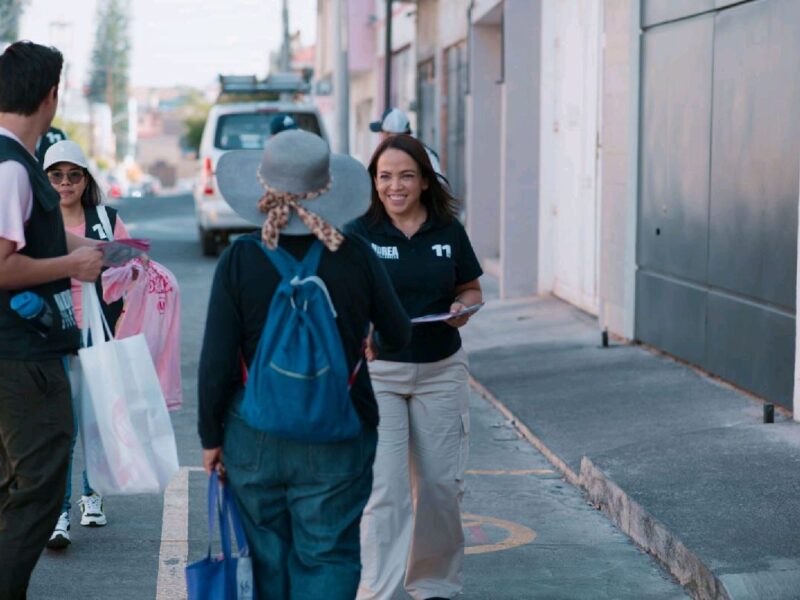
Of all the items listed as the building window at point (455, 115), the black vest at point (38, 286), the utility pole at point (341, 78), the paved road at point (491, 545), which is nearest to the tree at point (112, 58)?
the building window at point (455, 115)

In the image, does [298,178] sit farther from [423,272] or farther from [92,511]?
[92,511]

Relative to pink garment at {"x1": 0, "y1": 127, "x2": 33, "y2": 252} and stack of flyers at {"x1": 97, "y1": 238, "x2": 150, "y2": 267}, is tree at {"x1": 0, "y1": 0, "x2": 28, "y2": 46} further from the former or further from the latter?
pink garment at {"x1": 0, "y1": 127, "x2": 33, "y2": 252}

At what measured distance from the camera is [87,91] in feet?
409

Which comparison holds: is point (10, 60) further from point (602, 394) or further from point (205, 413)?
point (602, 394)

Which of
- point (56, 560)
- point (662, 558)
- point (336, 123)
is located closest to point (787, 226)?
point (662, 558)

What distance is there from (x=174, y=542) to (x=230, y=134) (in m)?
15.2

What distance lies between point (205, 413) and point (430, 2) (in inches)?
885

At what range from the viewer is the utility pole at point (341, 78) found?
2267cm

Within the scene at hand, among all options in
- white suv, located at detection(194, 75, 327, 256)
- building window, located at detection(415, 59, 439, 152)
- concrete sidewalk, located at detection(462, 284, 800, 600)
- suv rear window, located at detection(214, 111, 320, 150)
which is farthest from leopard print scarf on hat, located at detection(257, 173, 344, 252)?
building window, located at detection(415, 59, 439, 152)

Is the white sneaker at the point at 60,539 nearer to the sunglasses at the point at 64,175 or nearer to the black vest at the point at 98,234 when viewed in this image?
the black vest at the point at 98,234

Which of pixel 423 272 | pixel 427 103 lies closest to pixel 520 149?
pixel 427 103

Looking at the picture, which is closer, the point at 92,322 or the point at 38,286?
the point at 38,286

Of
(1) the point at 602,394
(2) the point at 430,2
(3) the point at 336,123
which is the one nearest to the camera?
(1) the point at 602,394

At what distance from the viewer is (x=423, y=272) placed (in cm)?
555
